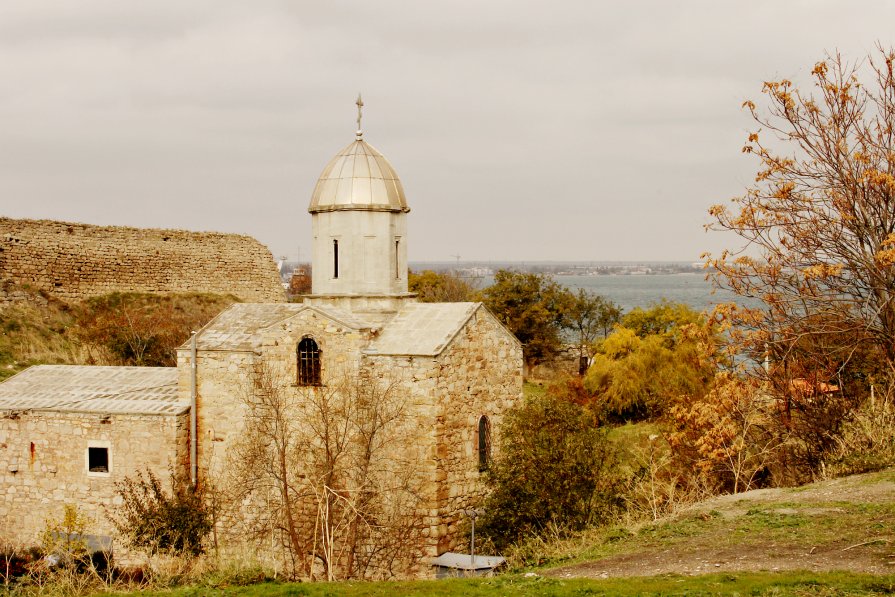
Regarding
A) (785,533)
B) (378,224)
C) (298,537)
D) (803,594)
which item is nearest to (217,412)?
(298,537)

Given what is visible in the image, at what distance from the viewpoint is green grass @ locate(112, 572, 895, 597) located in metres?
10.1

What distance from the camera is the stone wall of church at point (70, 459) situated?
66.5ft

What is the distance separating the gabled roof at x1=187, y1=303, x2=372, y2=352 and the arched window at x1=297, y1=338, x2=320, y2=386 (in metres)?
0.65

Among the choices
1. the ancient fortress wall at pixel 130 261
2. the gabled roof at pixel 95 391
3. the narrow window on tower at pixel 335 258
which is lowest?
the gabled roof at pixel 95 391

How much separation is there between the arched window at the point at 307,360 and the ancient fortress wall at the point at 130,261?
20586mm

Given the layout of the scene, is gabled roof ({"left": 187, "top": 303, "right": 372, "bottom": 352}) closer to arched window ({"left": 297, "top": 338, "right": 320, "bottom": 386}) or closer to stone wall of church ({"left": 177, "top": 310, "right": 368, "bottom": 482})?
stone wall of church ({"left": 177, "top": 310, "right": 368, "bottom": 482})

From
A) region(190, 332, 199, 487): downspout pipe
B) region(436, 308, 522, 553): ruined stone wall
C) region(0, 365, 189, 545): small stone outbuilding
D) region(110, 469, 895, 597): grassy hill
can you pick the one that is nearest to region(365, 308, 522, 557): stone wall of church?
region(436, 308, 522, 553): ruined stone wall

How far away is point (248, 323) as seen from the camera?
20.8 metres

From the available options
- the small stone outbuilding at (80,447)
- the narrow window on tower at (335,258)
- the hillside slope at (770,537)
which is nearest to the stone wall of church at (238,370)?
the small stone outbuilding at (80,447)

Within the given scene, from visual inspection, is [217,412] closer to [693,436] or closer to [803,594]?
[693,436]

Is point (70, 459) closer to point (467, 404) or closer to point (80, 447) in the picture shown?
point (80, 447)

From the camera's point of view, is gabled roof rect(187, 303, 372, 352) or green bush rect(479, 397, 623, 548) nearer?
green bush rect(479, 397, 623, 548)

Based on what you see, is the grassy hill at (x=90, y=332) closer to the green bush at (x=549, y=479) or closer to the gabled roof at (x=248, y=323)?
the gabled roof at (x=248, y=323)

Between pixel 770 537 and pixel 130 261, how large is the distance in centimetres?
3260
